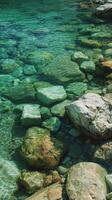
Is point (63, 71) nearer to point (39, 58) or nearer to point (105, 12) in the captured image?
point (39, 58)

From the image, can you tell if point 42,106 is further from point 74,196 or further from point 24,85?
point 74,196

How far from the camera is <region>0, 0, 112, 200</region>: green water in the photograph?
7702 mm

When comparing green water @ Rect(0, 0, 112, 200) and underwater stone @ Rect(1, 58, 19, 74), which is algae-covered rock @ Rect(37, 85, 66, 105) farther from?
underwater stone @ Rect(1, 58, 19, 74)

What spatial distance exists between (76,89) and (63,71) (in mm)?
983

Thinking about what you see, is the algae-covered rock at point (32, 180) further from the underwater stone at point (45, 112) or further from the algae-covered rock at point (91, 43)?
the algae-covered rock at point (91, 43)

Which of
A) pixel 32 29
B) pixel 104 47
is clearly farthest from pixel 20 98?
pixel 32 29

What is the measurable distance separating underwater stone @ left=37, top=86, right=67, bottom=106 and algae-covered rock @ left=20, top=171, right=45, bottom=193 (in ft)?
7.78

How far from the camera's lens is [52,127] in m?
7.53

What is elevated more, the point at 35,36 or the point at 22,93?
A: the point at 22,93

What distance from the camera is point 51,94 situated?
8.45 metres

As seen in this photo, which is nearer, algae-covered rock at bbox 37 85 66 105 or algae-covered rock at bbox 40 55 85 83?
algae-covered rock at bbox 37 85 66 105

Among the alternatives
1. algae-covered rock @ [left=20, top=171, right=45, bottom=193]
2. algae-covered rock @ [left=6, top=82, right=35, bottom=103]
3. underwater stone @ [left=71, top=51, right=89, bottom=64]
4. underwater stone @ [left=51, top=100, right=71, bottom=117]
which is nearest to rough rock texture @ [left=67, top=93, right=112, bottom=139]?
underwater stone @ [left=51, top=100, right=71, bottom=117]

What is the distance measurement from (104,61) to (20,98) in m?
2.79

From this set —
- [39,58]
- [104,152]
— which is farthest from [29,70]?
[104,152]
